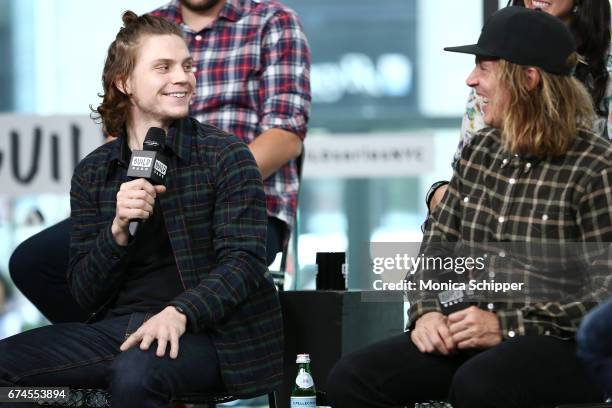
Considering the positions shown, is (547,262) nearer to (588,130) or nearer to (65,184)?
(588,130)

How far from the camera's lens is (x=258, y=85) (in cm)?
388

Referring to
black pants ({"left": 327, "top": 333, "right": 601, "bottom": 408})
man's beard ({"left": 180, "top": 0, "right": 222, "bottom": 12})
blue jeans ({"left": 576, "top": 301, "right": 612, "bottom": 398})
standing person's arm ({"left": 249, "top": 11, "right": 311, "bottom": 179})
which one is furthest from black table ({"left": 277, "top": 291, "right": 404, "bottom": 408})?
blue jeans ({"left": 576, "top": 301, "right": 612, "bottom": 398})

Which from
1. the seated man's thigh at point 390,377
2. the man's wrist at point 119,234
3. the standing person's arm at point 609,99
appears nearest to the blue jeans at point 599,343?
the seated man's thigh at point 390,377

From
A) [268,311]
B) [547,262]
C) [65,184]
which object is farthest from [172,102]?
[65,184]

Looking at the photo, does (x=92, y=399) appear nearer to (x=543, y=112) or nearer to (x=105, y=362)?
(x=105, y=362)

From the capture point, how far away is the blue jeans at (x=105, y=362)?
2.70 m

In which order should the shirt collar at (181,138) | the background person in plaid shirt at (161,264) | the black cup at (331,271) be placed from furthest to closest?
the black cup at (331,271), the shirt collar at (181,138), the background person in plaid shirt at (161,264)

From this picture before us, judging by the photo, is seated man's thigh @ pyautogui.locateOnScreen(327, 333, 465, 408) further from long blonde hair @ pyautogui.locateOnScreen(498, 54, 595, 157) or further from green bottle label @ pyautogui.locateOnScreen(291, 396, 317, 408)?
green bottle label @ pyautogui.locateOnScreen(291, 396, 317, 408)

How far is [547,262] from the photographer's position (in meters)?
2.75

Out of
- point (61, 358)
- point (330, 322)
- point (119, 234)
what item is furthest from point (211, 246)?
point (330, 322)

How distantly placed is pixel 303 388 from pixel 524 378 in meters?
1.10

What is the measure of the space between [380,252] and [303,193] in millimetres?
2426

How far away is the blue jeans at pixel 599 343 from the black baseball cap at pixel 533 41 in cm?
111

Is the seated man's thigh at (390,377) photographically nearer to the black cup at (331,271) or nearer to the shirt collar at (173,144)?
the shirt collar at (173,144)
